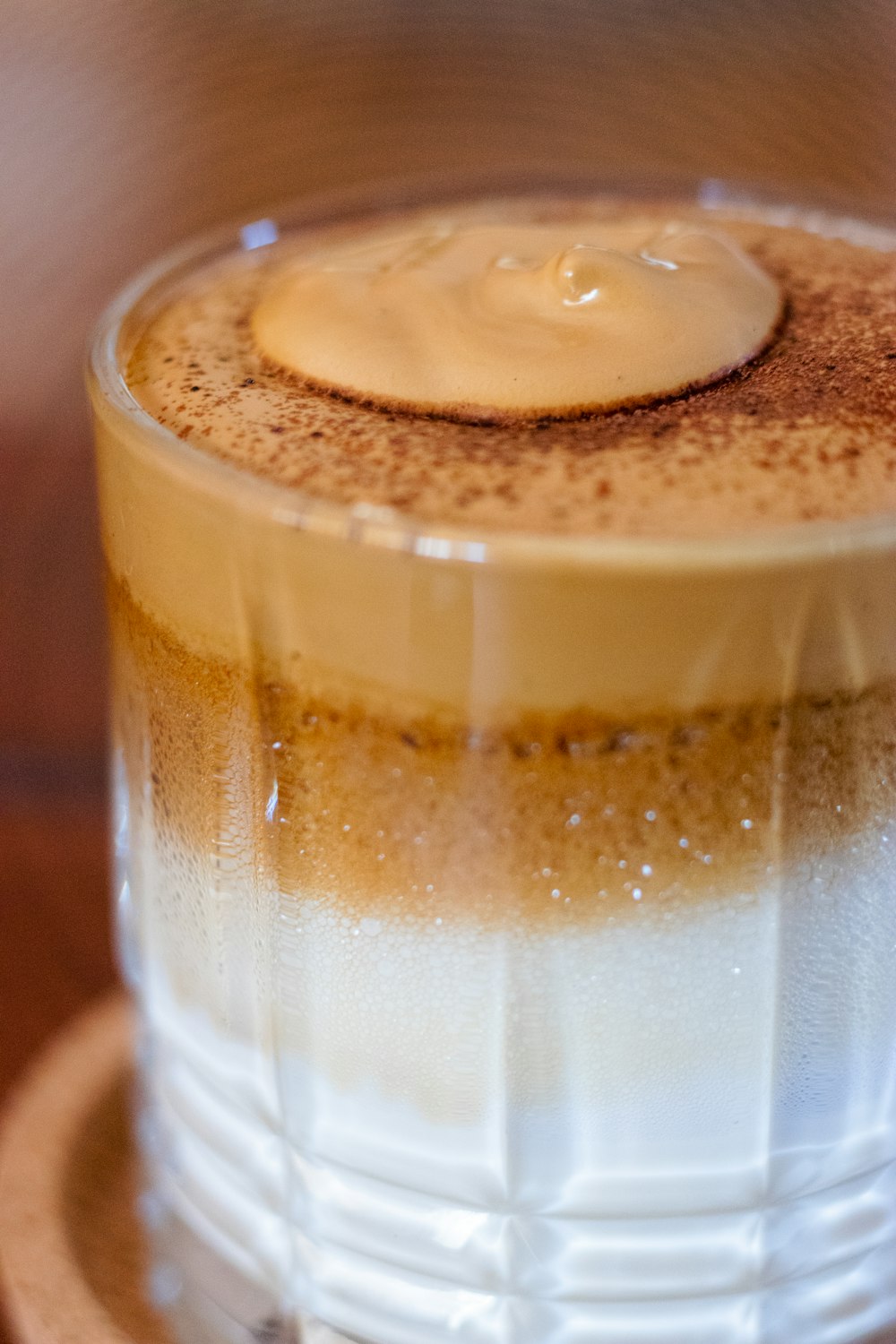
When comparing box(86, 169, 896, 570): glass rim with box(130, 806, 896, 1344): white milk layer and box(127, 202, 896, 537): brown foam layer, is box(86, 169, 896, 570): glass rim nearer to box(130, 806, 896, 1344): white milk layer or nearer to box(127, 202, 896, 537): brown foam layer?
box(127, 202, 896, 537): brown foam layer

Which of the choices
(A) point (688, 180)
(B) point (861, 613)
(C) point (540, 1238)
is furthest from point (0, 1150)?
(A) point (688, 180)

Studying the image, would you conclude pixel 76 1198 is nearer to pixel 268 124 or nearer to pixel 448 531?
pixel 448 531

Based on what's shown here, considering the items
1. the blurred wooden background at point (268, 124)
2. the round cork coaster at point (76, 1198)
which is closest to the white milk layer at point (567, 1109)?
the round cork coaster at point (76, 1198)

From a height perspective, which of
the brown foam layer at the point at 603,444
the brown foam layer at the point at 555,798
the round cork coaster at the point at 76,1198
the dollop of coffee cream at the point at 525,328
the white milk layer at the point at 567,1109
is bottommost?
the round cork coaster at the point at 76,1198

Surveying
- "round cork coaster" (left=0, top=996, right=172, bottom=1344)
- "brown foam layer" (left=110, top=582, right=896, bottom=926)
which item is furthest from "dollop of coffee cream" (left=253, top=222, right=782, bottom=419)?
"round cork coaster" (left=0, top=996, right=172, bottom=1344)

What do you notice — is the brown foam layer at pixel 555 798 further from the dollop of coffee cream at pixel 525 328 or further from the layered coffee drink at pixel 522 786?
the dollop of coffee cream at pixel 525 328

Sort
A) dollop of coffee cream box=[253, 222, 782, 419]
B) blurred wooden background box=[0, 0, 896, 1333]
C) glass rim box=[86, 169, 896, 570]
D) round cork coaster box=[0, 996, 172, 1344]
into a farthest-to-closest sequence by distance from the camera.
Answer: blurred wooden background box=[0, 0, 896, 1333] → round cork coaster box=[0, 996, 172, 1344] → dollop of coffee cream box=[253, 222, 782, 419] → glass rim box=[86, 169, 896, 570]
